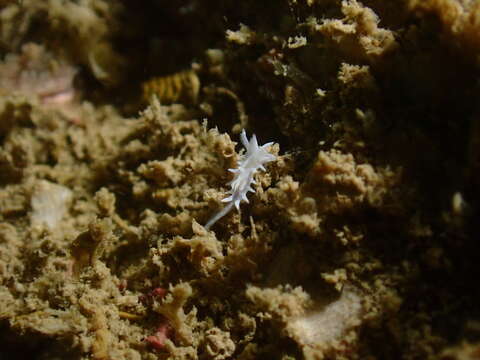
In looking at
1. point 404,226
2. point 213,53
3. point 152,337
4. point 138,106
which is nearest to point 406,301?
point 404,226

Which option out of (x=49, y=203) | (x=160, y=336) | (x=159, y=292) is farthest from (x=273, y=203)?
(x=49, y=203)

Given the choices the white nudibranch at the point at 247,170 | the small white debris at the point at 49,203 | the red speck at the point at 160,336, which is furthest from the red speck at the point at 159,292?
the small white debris at the point at 49,203

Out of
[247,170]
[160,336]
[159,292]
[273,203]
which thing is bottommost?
[160,336]

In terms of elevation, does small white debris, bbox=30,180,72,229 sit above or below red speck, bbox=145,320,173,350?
above

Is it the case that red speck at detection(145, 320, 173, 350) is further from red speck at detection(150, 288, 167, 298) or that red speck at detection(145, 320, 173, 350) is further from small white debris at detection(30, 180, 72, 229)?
small white debris at detection(30, 180, 72, 229)

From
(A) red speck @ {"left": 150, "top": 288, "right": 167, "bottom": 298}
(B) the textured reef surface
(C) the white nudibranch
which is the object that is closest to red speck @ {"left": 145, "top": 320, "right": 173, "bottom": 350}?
(B) the textured reef surface

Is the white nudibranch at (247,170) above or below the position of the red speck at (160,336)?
above

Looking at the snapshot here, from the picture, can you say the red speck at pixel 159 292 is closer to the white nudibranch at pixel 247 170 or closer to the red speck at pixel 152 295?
the red speck at pixel 152 295

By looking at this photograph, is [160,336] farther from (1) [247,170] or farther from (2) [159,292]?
(1) [247,170]

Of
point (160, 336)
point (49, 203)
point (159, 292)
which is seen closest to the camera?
point (160, 336)

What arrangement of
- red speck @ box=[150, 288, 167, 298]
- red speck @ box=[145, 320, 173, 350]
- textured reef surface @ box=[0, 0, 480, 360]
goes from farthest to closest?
red speck @ box=[150, 288, 167, 298] < red speck @ box=[145, 320, 173, 350] < textured reef surface @ box=[0, 0, 480, 360]

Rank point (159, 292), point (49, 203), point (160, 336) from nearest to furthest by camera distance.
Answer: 1. point (160, 336)
2. point (159, 292)
3. point (49, 203)

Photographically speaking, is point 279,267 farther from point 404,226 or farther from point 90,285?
point 90,285

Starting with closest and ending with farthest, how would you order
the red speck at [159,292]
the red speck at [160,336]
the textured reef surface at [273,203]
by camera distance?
the textured reef surface at [273,203] < the red speck at [160,336] < the red speck at [159,292]
